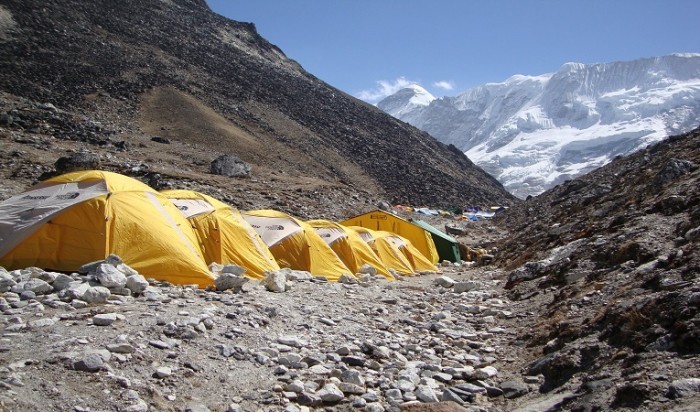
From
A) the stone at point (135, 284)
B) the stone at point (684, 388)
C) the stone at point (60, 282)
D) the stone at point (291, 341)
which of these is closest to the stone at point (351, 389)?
the stone at point (291, 341)

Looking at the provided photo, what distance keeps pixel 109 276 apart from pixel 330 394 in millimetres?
3526

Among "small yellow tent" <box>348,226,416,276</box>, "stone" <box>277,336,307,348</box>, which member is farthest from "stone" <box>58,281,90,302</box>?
"small yellow tent" <box>348,226,416,276</box>

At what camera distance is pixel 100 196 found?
8.24m

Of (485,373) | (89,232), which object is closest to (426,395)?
(485,373)

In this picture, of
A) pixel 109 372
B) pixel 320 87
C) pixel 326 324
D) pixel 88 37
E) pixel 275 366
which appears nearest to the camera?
pixel 109 372

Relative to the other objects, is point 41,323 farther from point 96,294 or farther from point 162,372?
point 162,372

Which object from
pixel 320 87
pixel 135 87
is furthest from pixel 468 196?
pixel 135 87

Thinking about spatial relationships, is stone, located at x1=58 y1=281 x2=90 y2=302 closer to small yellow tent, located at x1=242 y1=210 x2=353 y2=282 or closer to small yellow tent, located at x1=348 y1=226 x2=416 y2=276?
small yellow tent, located at x1=242 y1=210 x2=353 y2=282

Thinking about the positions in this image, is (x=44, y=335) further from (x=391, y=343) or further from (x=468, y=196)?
(x=468, y=196)

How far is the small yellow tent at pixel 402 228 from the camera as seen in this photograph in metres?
21.6

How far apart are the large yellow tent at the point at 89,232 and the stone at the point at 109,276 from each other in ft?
3.71

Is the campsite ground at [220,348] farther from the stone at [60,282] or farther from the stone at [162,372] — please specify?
the stone at [60,282]

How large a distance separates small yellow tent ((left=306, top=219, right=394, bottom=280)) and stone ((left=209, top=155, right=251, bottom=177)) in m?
18.4

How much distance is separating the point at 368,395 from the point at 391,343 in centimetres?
175
